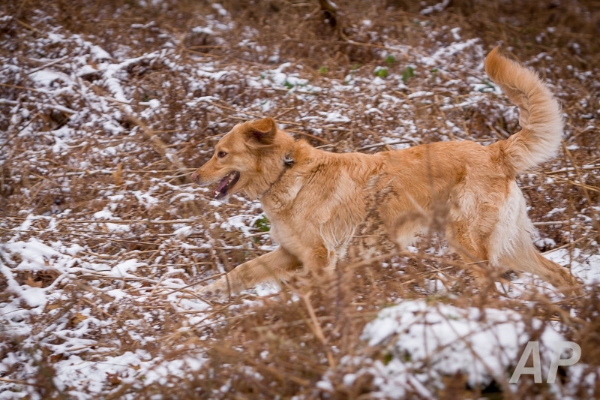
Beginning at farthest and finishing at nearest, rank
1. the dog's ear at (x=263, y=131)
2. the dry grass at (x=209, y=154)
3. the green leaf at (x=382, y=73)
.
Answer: the green leaf at (x=382, y=73), the dog's ear at (x=263, y=131), the dry grass at (x=209, y=154)

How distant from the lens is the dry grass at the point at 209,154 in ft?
10.6

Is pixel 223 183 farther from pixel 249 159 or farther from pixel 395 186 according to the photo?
pixel 395 186

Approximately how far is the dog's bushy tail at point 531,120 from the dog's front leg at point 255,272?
1972 mm

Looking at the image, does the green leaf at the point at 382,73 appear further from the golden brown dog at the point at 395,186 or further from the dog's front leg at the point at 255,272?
the dog's front leg at the point at 255,272

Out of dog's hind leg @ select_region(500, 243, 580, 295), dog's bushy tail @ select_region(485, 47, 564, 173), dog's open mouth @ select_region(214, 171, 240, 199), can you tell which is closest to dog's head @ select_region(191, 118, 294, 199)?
dog's open mouth @ select_region(214, 171, 240, 199)

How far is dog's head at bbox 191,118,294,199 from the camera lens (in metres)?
5.05

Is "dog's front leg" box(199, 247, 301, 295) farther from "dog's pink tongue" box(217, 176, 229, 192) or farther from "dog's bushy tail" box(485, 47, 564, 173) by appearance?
"dog's bushy tail" box(485, 47, 564, 173)

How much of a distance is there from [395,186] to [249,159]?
48.2 inches

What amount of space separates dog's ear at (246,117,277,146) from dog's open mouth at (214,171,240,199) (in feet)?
1.19

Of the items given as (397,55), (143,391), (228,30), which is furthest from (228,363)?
(228,30)

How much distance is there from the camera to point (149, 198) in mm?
6086

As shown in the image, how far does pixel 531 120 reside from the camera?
4.84 m

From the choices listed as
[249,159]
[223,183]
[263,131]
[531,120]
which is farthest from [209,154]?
[531,120]

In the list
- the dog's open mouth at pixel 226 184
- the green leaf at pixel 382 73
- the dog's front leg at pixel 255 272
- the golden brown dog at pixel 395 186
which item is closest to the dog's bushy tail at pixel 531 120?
the golden brown dog at pixel 395 186
